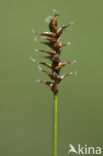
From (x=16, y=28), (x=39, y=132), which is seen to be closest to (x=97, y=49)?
(x=16, y=28)

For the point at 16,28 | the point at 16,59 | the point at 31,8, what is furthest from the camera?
the point at 31,8

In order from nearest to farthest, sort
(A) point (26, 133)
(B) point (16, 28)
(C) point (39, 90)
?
1. (A) point (26, 133)
2. (C) point (39, 90)
3. (B) point (16, 28)

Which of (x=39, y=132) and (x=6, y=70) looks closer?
(x=39, y=132)

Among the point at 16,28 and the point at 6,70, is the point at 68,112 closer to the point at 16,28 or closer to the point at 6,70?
the point at 6,70

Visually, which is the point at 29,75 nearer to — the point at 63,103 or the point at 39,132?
the point at 63,103

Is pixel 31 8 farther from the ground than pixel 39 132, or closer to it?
farther from the ground

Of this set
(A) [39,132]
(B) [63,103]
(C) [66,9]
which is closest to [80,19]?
(C) [66,9]

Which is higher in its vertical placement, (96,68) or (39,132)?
(96,68)

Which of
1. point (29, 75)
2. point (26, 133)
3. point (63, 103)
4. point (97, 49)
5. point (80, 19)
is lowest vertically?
point (26, 133)

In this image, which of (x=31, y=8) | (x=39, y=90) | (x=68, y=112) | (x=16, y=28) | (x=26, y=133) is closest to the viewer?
(x=26, y=133)
